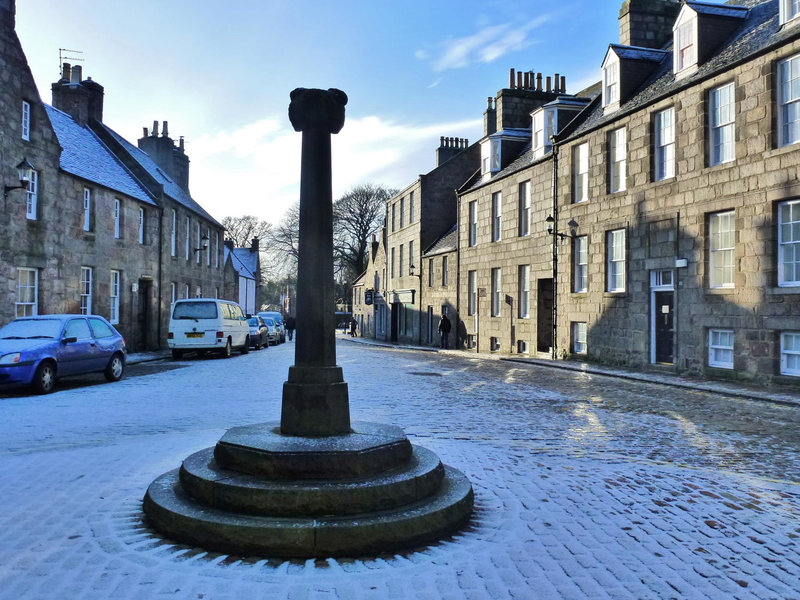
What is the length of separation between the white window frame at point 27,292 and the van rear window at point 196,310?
4.63 m

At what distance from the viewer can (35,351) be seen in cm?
1159

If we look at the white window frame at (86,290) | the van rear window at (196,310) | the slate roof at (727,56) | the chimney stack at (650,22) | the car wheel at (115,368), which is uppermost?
the chimney stack at (650,22)

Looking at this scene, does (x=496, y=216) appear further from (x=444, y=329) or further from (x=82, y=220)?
(x=82, y=220)

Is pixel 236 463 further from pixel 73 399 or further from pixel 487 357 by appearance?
pixel 487 357

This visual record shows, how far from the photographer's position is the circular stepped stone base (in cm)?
395

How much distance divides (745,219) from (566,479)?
36.2 ft

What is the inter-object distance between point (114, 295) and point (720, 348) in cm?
2009

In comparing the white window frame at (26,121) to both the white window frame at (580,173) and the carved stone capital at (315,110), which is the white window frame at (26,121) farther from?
the white window frame at (580,173)

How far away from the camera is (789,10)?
45.0ft

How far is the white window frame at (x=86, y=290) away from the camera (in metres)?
21.0

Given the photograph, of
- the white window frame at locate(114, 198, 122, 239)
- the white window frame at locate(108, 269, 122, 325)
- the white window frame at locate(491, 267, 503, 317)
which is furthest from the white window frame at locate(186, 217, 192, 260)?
the white window frame at locate(491, 267, 503, 317)

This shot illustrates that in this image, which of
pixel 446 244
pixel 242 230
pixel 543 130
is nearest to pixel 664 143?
pixel 543 130

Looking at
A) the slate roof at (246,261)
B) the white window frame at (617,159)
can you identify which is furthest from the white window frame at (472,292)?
the slate roof at (246,261)

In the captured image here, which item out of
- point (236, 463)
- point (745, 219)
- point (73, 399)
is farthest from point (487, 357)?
point (236, 463)
